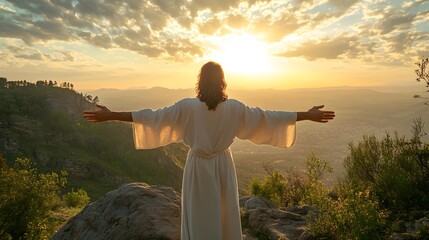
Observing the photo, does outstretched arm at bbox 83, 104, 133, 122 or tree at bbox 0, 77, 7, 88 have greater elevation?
tree at bbox 0, 77, 7, 88

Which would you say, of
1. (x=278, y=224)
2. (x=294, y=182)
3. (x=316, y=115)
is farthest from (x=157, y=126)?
(x=294, y=182)

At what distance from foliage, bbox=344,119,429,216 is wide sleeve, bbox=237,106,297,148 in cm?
326

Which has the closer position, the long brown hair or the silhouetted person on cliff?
the long brown hair

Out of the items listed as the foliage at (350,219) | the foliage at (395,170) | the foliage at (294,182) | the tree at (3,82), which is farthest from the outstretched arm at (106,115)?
the tree at (3,82)

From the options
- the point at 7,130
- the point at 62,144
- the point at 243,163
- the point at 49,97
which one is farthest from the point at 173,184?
the point at 243,163

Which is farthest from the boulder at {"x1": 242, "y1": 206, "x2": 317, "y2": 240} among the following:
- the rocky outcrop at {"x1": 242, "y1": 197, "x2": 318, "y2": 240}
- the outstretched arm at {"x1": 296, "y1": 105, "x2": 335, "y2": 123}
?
the outstretched arm at {"x1": 296, "y1": 105, "x2": 335, "y2": 123}

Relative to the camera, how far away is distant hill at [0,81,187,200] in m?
87.1

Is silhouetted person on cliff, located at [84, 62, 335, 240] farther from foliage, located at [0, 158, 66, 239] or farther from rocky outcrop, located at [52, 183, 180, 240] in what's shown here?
foliage, located at [0, 158, 66, 239]

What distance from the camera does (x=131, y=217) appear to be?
6656mm

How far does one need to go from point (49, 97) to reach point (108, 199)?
123135 mm

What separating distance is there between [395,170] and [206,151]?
22.9ft

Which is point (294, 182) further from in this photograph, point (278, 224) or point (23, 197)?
point (23, 197)

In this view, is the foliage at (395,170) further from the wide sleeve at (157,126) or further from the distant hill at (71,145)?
the distant hill at (71,145)

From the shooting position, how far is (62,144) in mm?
100250
